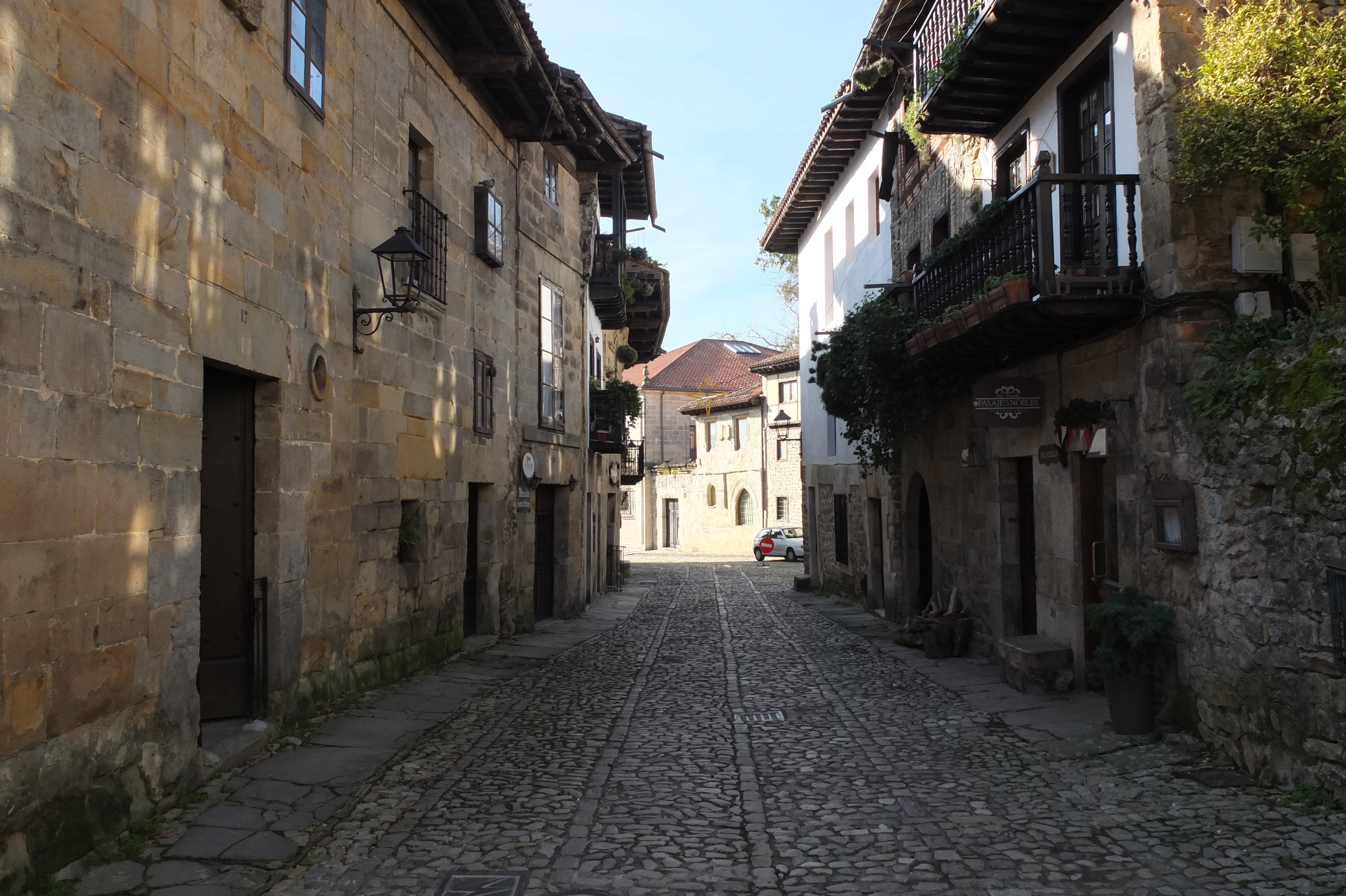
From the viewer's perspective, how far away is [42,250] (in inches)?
173

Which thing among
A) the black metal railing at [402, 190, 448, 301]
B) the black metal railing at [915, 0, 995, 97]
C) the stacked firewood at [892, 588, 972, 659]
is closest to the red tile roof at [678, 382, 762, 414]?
the stacked firewood at [892, 588, 972, 659]

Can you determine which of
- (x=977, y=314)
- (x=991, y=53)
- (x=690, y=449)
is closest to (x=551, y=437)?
(x=977, y=314)

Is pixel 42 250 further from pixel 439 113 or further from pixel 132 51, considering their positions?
pixel 439 113

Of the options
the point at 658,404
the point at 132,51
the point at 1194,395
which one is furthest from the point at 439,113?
the point at 658,404

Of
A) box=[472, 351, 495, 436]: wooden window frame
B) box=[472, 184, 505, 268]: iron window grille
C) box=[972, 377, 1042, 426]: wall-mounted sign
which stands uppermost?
box=[472, 184, 505, 268]: iron window grille

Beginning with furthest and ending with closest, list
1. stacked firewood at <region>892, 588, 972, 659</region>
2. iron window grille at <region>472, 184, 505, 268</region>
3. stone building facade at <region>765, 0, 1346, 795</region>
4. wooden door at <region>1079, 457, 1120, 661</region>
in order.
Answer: iron window grille at <region>472, 184, 505, 268</region> → stacked firewood at <region>892, 588, 972, 659</region> → wooden door at <region>1079, 457, 1120, 661</region> → stone building facade at <region>765, 0, 1346, 795</region>

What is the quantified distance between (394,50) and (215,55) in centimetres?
394

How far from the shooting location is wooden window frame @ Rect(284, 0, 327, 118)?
732cm

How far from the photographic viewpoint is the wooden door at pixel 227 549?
269 inches

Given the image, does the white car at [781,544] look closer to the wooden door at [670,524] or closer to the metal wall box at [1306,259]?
the wooden door at [670,524]

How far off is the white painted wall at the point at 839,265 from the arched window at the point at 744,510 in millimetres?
18270

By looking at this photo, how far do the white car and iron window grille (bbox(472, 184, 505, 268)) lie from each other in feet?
81.0

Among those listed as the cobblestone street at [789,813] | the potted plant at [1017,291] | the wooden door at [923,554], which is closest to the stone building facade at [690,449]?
the wooden door at [923,554]

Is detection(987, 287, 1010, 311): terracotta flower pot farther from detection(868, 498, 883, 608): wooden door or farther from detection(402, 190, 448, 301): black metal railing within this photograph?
detection(868, 498, 883, 608): wooden door
